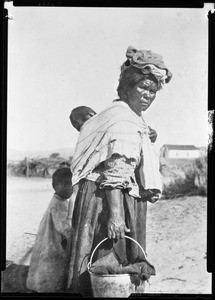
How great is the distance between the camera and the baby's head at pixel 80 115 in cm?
394

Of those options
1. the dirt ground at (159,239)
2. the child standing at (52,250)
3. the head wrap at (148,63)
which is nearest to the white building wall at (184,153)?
the dirt ground at (159,239)

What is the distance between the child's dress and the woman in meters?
0.06

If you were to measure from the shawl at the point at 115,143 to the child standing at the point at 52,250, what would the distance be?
0.14 m

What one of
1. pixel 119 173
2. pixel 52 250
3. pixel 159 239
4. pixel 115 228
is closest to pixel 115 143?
pixel 119 173

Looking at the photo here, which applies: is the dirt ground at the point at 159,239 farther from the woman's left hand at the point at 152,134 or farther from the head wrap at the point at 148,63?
the head wrap at the point at 148,63

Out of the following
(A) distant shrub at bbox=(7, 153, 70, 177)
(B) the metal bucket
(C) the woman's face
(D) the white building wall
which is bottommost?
(B) the metal bucket

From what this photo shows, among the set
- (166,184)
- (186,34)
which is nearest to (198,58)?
(186,34)

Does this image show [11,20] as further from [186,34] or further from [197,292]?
[197,292]

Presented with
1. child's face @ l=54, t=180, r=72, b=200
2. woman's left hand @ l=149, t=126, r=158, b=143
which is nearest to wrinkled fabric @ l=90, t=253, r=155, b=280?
child's face @ l=54, t=180, r=72, b=200

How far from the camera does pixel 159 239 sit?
3.92m

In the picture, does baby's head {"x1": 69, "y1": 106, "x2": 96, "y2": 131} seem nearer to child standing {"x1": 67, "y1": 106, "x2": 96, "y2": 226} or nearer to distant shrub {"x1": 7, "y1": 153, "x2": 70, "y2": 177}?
child standing {"x1": 67, "y1": 106, "x2": 96, "y2": 226}

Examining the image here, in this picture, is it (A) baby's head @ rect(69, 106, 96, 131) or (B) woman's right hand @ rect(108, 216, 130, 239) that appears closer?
(B) woman's right hand @ rect(108, 216, 130, 239)

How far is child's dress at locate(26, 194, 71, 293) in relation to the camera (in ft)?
12.7

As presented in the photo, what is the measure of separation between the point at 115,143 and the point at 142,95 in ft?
1.22
